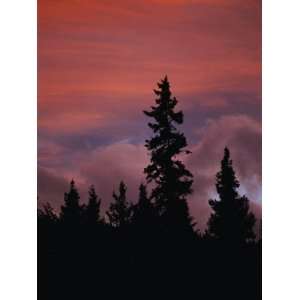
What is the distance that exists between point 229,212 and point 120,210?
1.35 m

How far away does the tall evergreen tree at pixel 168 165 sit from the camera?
9055mm

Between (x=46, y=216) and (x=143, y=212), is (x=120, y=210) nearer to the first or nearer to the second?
(x=143, y=212)

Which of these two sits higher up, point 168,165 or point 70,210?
point 168,165

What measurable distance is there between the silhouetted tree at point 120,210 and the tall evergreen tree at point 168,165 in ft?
1.14

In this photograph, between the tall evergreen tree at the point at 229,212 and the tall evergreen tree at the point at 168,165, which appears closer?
the tall evergreen tree at the point at 168,165

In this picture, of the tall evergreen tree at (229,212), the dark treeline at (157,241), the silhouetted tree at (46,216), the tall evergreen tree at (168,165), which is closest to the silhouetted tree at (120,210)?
the dark treeline at (157,241)

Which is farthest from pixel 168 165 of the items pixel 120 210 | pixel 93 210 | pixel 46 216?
pixel 46 216

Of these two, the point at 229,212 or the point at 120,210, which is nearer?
the point at 120,210

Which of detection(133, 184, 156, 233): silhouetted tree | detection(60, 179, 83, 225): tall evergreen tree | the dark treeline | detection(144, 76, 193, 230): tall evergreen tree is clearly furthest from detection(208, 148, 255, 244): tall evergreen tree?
detection(60, 179, 83, 225): tall evergreen tree

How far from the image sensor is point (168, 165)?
9211 millimetres

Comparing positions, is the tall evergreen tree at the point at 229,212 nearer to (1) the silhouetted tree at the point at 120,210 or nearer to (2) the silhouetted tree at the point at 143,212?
(2) the silhouetted tree at the point at 143,212

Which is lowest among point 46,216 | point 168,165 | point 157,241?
point 157,241
